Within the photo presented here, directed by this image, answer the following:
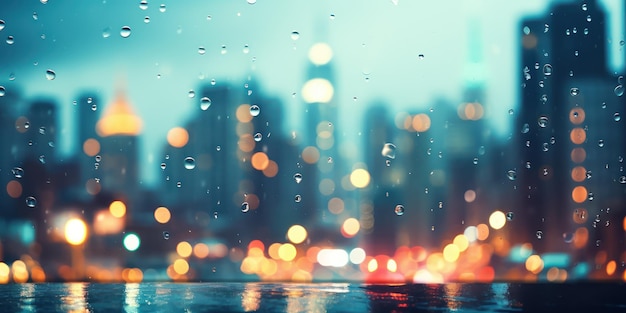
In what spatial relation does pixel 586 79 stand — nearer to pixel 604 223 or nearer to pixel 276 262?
pixel 604 223

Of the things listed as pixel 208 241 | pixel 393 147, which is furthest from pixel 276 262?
pixel 393 147

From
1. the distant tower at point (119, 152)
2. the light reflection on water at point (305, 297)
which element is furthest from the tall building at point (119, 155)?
the light reflection on water at point (305, 297)

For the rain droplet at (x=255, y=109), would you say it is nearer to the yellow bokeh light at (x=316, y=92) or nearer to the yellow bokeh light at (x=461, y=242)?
the yellow bokeh light at (x=316, y=92)

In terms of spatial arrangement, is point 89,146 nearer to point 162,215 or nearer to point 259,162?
point 162,215

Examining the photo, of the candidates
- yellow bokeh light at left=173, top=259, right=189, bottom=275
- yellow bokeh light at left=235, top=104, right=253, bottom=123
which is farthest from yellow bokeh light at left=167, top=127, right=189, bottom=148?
yellow bokeh light at left=173, top=259, right=189, bottom=275

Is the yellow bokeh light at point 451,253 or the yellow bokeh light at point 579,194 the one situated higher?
the yellow bokeh light at point 579,194
